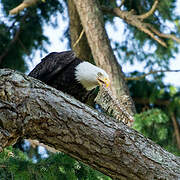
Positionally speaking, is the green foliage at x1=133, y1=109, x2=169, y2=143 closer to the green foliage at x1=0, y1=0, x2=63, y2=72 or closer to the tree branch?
the tree branch

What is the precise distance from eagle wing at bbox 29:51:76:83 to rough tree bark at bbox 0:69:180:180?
1.65 meters

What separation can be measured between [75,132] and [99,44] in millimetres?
2559

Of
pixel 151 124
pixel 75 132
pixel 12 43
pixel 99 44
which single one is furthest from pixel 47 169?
pixel 12 43

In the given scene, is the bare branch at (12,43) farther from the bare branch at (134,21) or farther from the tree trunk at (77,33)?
the bare branch at (134,21)

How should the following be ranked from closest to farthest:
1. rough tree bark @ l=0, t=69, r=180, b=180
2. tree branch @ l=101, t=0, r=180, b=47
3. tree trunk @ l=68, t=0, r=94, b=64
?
rough tree bark @ l=0, t=69, r=180, b=180 → tree branch @ l=101, t=0, r=180, b=47 → tree trunk @ l=68, t=0, r=94, b=64

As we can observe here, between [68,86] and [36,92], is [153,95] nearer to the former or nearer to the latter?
[68,86]

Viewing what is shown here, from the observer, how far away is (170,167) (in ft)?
9.26

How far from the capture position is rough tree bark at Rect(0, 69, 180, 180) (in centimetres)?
229

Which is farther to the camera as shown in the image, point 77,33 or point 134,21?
point 77,33

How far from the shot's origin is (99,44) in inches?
192

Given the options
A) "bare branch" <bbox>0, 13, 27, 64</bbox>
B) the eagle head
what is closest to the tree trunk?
"bare branch" <bbox>0, 13, 27, 64</bbox>

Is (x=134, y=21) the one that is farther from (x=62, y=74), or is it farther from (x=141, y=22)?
(x=62, y=74)

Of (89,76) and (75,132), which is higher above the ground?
(75,132)

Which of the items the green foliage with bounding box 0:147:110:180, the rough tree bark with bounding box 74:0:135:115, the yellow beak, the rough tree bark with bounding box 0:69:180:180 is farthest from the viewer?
the rough tree bark with bounding box 74:0:135:115
